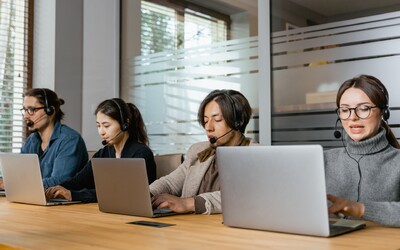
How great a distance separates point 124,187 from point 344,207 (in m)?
0.76

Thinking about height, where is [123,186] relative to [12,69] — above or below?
below

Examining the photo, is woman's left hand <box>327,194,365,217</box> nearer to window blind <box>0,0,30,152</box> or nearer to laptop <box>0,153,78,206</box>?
laptop <box>0,153,78,206</box>

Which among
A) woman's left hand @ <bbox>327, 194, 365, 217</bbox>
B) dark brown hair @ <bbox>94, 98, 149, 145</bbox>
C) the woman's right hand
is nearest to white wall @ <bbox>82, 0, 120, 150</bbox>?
dark brown hair @ <bbox>94, 98, 149, 145</bbox>

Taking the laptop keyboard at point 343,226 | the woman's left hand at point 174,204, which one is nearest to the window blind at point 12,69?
the woman's left hand at point 174,204

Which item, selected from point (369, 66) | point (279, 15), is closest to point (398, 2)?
point (369, 66)

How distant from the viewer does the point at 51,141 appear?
303cm

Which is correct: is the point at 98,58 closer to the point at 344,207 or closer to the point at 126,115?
the point at 126,115

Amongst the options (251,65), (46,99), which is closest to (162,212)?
(46,99)

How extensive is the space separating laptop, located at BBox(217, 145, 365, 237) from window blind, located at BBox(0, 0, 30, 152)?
3080 millimetres

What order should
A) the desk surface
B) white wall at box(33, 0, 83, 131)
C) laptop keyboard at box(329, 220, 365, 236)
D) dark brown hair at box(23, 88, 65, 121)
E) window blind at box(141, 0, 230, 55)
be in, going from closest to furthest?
the desk surface, laptop keyboard at box(329, 220, 365, 236), dark brown hair at box(23, 88, 65, 121), window blind at box(141, 0, 230, 55), white wall at box(33, 0, 83, 131)

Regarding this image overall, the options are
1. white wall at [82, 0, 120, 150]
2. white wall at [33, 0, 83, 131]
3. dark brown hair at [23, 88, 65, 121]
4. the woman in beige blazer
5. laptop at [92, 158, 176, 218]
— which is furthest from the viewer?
white wall at [82, 0, 120, 150]

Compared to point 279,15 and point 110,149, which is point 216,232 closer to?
point 110,149

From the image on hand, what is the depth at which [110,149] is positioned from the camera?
2.88 m

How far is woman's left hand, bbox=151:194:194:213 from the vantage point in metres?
1.94
